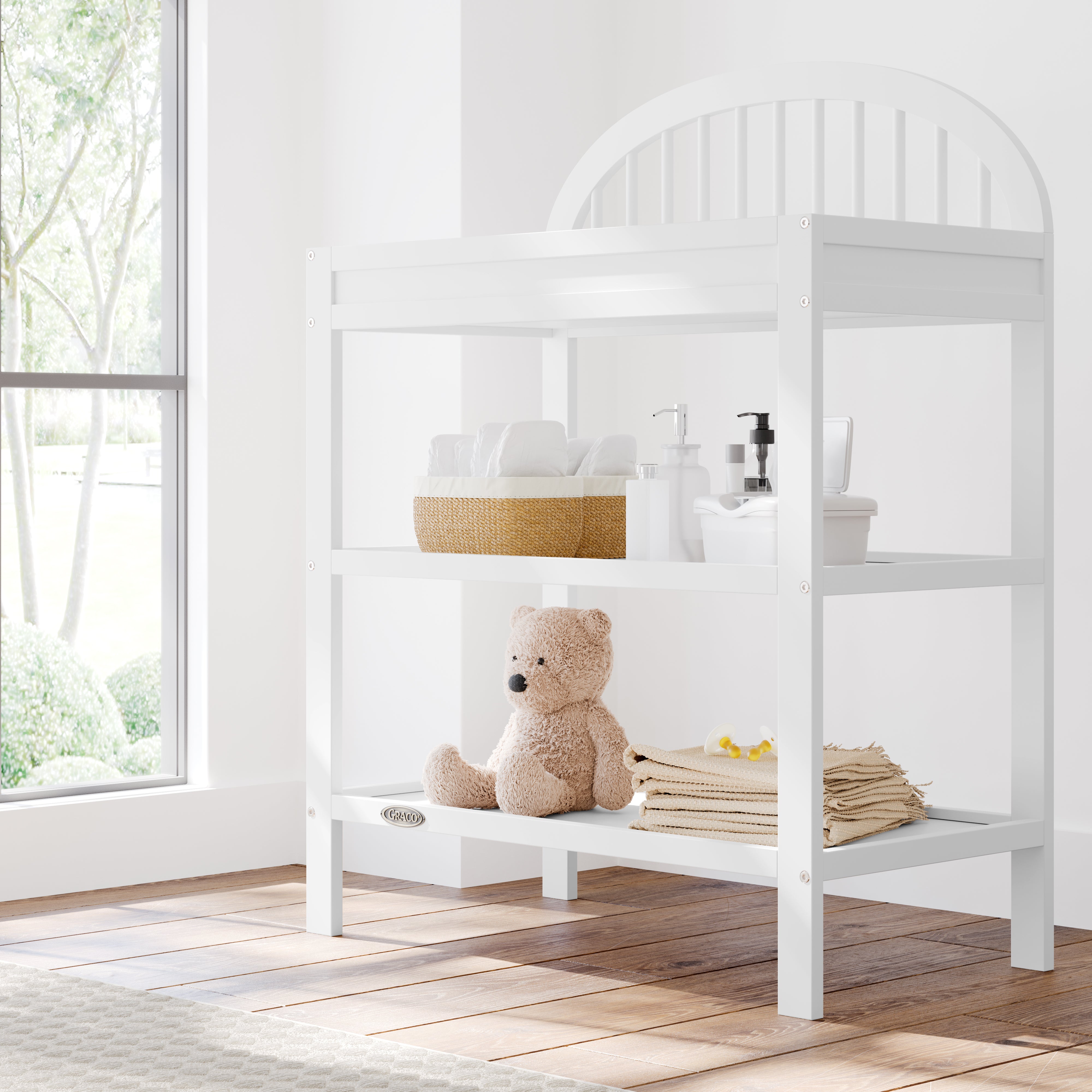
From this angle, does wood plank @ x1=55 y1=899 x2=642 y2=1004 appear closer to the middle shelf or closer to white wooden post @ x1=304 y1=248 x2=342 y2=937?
white wooden post @ x1=304 y1=248 x2=342 y2=937

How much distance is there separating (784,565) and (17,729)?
152cm

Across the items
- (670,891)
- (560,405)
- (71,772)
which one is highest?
(560,405)

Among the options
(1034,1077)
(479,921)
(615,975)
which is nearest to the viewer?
(1034,1077)

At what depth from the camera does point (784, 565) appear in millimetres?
2154

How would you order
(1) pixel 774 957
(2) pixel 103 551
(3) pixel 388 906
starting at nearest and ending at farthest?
1. (1) pixel 774 957
2. (3) pixel 388 906
3. (2) pixel 103 551

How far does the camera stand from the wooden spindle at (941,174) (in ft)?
8.14

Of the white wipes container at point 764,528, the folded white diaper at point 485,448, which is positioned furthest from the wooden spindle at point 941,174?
the folded white diaper at point 485,448

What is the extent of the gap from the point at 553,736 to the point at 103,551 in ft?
3.25

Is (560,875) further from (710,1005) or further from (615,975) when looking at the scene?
(710,1005)

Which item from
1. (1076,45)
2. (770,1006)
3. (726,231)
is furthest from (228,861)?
(1076,45)

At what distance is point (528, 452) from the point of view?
2.53m

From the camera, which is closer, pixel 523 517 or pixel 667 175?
pixel 523 517

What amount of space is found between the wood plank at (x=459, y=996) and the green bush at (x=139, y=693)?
3.43 ft

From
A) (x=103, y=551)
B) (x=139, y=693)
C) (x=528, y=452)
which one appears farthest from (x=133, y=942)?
(x=528, y=452)
